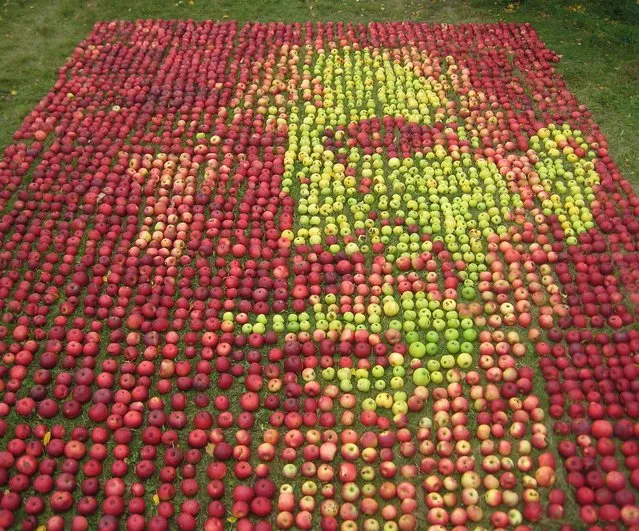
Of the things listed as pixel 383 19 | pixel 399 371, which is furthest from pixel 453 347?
pixel 383 19

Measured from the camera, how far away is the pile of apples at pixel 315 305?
4.81 meters

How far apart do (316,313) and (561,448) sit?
2624mm

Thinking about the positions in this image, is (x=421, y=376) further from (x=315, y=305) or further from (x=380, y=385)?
(x=315, y=305)

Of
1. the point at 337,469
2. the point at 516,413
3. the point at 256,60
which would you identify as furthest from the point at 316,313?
the point at 256,60

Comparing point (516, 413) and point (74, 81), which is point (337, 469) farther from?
point (74, 81)

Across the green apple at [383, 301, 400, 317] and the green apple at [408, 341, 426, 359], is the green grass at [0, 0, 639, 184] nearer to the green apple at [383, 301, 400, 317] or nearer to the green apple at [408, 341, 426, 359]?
the green apple at [383, 301, 400, 317]

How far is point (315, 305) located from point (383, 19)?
282 inches

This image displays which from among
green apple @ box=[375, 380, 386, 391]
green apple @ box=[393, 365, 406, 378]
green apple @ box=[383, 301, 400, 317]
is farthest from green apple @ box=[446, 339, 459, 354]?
green apple @ box=[375, 380, 386, 391]

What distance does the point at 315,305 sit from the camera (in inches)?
237

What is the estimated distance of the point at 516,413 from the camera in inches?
204

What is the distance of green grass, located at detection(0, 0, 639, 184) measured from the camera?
29.2ft

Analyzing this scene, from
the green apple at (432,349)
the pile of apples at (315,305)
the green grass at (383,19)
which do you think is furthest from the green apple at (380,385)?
the green grass at (383,19)

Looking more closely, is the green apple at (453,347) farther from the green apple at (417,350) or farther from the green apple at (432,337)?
the green apple at (417,350)

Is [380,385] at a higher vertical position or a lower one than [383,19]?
lower
